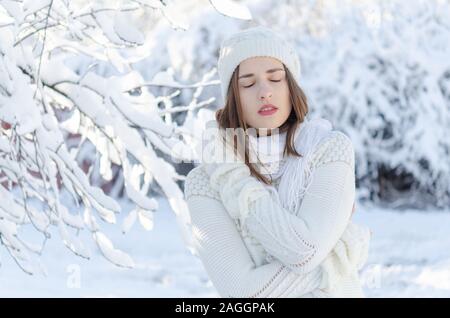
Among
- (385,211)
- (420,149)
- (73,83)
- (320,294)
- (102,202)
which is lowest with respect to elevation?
(385,211)

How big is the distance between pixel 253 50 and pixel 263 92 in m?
0.12

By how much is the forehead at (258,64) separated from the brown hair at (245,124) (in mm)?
25

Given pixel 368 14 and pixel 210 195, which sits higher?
pixel 210 195

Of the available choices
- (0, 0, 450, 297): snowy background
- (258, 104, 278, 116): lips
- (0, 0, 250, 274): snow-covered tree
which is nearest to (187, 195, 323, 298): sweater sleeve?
(258, 104, 278, 116): lips

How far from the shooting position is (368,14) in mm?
11141

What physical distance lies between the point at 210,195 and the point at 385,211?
29.1ft

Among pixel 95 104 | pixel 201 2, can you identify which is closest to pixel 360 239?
pixel 95 104

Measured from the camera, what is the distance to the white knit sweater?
2.10 meters

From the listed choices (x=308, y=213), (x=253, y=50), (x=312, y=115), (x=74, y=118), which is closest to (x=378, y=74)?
(x=312, y=115)

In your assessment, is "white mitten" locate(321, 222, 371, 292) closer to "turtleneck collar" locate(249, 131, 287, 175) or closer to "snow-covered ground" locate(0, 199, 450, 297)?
"turtleneck collar" locate(249, 131, 287, 175)

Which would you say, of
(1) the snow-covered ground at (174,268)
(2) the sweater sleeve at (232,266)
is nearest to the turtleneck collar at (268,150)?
(2) the sweater sleeve at (232,266)

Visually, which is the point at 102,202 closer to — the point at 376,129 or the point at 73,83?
the point at 73,83

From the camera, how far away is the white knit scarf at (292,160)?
7.11 ft

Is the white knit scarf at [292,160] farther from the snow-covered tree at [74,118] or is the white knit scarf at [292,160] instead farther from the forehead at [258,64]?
the snow-covered tree at [74,118]
